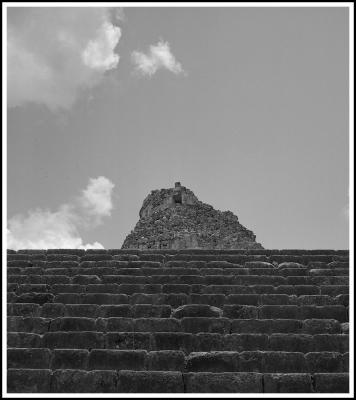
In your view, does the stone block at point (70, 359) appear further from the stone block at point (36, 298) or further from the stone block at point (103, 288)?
the stone block at point (103, 288)

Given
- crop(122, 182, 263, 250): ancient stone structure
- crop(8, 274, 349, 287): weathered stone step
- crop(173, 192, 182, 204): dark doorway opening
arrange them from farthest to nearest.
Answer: crop(173, 192, 182, 204): dark doorway opening
crop(122, 182, 263, 250): ancient stone structure
crop(8, 274, 349, 287): weathered stone step

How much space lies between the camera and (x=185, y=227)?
22.8m

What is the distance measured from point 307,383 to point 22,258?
4560mm

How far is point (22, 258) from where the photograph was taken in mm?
6746

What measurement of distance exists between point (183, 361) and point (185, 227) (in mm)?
18864

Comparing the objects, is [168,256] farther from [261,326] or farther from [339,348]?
[339,348]

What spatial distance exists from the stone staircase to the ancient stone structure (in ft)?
50.5

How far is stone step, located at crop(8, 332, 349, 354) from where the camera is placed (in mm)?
4180

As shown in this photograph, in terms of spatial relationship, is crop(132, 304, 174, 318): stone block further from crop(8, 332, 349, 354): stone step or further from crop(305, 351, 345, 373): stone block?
crop(305, 351, 345, 373): stone block

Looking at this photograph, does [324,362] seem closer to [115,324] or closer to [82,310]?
[115,324]

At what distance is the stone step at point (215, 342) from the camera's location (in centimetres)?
418

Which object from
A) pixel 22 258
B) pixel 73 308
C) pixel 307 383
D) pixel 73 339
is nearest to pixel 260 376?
pixel 307 383

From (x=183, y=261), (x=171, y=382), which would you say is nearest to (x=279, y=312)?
(x=171, y=382)

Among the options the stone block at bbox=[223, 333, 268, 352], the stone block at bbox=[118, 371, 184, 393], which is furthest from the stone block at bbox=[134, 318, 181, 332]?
the stone block at bbox=[118, 371, 184, 393]
